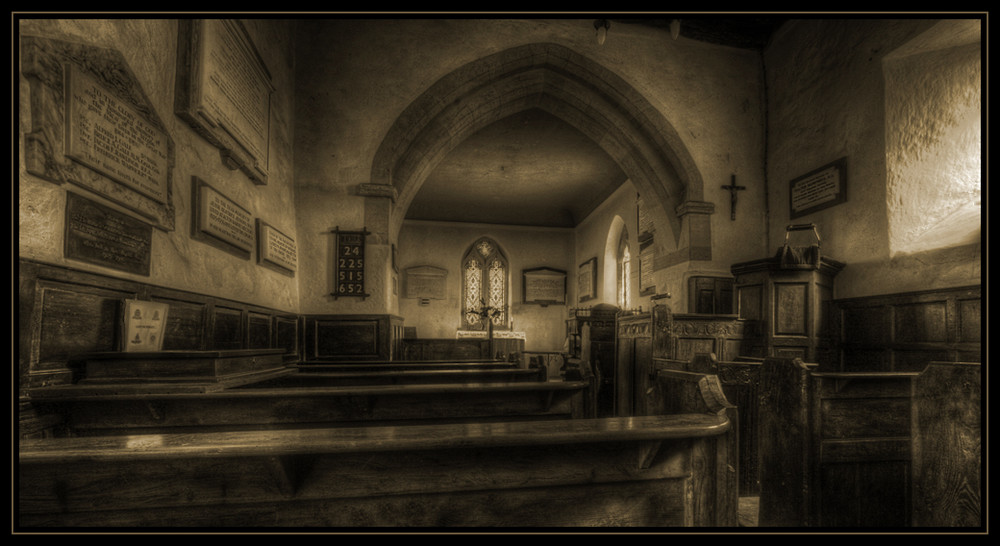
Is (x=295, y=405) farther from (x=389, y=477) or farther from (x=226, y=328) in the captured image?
(x=226, y=328)

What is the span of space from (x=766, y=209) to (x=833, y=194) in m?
1.13

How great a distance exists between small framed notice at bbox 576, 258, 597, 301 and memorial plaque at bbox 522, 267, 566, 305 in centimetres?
52

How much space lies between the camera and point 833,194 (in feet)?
19.2

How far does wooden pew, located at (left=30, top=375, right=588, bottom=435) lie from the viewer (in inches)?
82.7

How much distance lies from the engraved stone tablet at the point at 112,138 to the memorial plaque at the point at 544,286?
37.1 feet

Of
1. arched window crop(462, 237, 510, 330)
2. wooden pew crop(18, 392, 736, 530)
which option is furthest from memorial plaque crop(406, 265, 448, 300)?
wooden pew crop(18, 392, 736, 530)

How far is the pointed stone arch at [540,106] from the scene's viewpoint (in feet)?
21.3

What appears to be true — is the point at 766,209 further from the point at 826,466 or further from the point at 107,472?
the point at 107,472

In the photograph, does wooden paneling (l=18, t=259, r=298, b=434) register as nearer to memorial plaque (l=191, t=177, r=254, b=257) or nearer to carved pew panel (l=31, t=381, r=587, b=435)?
carved pew panel (l=31, t=381, r=587, b=435)

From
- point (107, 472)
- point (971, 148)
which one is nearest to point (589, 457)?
point (107, 472)

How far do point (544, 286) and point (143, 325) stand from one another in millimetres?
11825

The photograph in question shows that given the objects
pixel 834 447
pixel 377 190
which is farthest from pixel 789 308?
pixel 377 190

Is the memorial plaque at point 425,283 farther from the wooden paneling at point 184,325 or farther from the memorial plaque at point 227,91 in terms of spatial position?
the wooden paneling at point 184,325

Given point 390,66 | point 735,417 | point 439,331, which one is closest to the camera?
point 735,417
